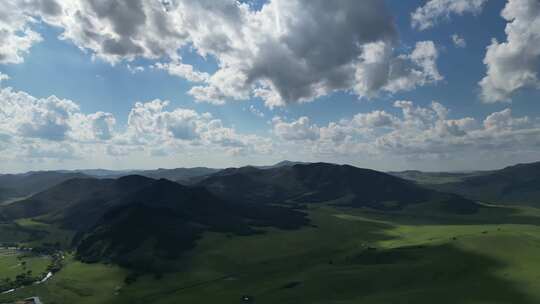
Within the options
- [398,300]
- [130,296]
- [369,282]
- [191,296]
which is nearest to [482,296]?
[398,300]

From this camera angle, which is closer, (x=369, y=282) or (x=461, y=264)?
(x=369, y=282)

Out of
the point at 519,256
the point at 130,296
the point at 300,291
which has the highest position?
the point at 519,256

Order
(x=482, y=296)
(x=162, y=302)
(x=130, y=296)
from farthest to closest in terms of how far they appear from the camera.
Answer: (x=130, y=296) → (x=162, y=302) → (x=482, y=296)

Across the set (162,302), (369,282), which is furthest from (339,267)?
(162,302)

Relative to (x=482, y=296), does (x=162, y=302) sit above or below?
below

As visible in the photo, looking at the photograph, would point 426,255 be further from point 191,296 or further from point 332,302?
point 191,296

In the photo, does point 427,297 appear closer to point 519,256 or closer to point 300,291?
point 300,291

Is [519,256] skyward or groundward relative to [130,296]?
skyward

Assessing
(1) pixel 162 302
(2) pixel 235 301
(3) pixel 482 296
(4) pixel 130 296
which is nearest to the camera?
(3) pixel 482 296

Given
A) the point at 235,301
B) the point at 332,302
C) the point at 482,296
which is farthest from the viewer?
the point at 235,301
